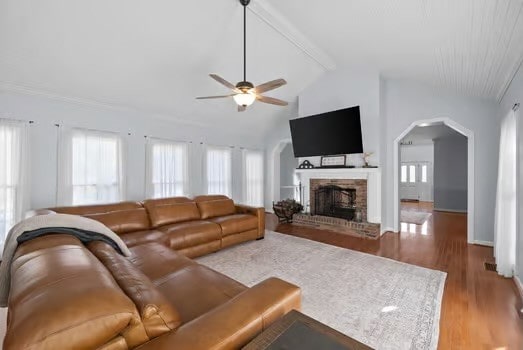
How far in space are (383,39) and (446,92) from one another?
6.90 ft

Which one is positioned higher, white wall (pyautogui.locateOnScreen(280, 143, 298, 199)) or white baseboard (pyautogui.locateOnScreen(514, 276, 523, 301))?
white wall (pyautogui.locateOnScreen(280, 143, 298, 199))

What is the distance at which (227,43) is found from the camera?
4160 millimetres

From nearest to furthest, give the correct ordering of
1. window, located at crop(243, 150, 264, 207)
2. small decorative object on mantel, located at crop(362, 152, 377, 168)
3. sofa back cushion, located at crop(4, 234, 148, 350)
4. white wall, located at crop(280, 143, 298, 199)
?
sofa back cushion, located at crop(4, 234, 148, 350) < small decorative object on mantel, located at crop(362, 152, 377, 168) < window, located at crop(243, 150, 264, 207) < white wall, located at crop(280, 143, 298, 199)

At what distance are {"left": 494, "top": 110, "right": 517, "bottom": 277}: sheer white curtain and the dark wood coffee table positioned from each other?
3215 millimetres

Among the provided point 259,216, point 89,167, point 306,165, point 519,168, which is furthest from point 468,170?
point 89,167

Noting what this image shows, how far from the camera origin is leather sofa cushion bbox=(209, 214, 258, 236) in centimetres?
378

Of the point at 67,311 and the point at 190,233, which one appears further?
the point at 190,233

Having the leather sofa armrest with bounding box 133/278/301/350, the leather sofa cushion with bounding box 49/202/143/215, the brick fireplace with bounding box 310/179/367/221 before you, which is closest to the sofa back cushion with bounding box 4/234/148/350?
the leather sofa armrest with bounding box 133/278/301/350

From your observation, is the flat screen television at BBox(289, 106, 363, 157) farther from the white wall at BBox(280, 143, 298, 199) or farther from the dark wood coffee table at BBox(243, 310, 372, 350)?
the dark wood coffee table at BBox(243, 310, 372, 350)

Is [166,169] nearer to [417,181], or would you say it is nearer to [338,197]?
[338,197]

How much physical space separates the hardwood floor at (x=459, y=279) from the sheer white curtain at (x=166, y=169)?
96.6 inches

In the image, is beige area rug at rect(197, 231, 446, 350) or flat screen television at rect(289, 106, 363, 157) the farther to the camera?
flat screen television at rect(289, 106, 363, 157)

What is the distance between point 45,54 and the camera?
335 cm

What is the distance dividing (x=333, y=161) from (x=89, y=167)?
16.5 feet
